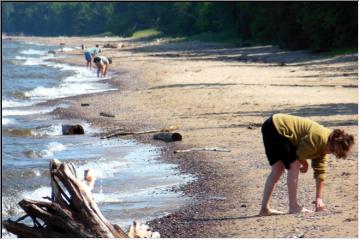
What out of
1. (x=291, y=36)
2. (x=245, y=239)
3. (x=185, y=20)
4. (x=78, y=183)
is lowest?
(x=245, y=239)

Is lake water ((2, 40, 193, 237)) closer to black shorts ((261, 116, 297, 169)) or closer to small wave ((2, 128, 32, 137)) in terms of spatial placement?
small wave ((2, 128, 32, 137))

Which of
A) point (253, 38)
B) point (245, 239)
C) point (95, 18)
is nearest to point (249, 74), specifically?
point (245, 239)

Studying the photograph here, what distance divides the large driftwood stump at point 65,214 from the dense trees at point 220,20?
114ft

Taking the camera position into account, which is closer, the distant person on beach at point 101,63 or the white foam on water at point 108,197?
the white foam on water at point 108,197

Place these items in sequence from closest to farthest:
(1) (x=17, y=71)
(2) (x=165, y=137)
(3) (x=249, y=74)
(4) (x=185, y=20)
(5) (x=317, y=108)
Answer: (2) (x=165, y=137) < (5) (x=317, y=108) < (3) (x=249, y=74) < (1) (x=17, y=71) < (4) (x=185, y=20)

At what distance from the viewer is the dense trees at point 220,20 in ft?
158

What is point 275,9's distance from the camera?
199 ft

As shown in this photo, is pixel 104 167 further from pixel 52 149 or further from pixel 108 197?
pixel 52 149

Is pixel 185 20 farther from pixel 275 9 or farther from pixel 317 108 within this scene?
pixel 317 108

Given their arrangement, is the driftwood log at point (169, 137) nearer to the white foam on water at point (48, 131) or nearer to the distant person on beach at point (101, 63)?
the white foam on water at point (48, 131)

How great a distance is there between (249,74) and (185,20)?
273ft

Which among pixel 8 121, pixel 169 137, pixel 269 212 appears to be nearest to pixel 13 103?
pixel 8 121

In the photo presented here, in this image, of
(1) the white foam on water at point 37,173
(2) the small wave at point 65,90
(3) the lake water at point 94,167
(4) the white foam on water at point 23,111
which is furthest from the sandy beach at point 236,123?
(1) the white foam on water at point 37,173

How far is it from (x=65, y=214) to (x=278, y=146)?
90.1 inches
